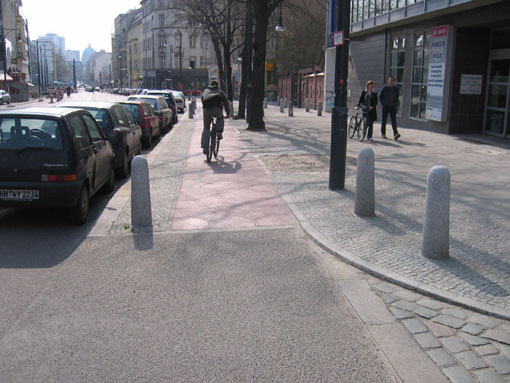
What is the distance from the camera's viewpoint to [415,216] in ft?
23.6

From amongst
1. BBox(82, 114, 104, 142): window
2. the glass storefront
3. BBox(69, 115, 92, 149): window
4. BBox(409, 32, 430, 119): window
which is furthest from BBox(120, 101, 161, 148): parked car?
the glass storefront

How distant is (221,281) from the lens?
4.99 m

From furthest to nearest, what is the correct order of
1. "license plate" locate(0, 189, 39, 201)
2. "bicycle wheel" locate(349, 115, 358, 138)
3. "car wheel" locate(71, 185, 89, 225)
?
"bicycle wheel" locate(349, 115, 358, 138) < "car wheel" locate(71, 185, 89, 225) < "license plate" locate(0, 189, 39, 201)

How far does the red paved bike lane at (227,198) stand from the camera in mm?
7105

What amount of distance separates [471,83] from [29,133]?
1498 cm

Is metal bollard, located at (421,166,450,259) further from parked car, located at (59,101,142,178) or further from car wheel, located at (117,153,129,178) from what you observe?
car wheel, located at (117,153,129,178)

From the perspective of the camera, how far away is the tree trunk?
19984mm

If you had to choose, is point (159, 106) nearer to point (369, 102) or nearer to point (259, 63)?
point (259, 63)

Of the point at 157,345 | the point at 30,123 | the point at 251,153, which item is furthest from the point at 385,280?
the point at 251,153

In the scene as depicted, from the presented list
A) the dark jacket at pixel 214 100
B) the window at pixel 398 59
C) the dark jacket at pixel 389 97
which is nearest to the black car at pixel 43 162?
the dark jacket at pixel 214 100

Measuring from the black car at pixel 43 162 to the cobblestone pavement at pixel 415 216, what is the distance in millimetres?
3010

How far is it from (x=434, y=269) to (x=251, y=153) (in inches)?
358

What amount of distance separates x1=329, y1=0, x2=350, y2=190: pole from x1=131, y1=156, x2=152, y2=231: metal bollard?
10.7ft

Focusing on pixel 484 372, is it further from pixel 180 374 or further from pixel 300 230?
pixel 300 230
